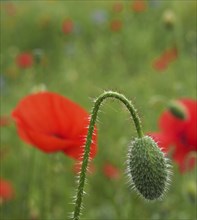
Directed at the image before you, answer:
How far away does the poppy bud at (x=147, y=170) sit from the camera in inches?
56.4

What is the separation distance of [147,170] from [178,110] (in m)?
0.86

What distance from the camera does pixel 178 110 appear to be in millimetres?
2273

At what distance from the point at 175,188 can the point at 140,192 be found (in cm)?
208

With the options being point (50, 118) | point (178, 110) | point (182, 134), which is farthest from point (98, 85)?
point (50, 118)

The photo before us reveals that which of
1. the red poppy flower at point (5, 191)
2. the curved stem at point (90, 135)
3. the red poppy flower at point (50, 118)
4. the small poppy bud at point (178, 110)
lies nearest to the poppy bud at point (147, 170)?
the curved stem at point (90, 135)

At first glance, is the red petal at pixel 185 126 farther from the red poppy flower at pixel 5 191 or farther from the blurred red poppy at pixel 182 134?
the red poppy flower at pixel 5 191

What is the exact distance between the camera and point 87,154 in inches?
54.8

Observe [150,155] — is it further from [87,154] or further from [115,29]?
[115,29]

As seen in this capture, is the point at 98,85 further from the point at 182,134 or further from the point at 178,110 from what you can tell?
the point at 178,110

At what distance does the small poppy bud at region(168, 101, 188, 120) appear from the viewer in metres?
2.28

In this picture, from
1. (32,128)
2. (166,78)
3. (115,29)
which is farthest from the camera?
(115,29)

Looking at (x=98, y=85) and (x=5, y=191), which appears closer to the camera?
(x=5, y=191)

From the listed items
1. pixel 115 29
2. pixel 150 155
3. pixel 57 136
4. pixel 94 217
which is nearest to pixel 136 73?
pixel 115 29

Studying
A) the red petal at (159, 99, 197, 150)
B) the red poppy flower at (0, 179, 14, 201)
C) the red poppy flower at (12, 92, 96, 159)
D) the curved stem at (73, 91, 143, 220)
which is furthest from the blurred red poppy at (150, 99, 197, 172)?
the curved stem at (73, 91, 143, 220)
